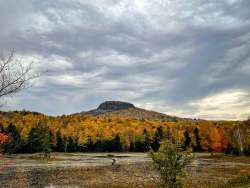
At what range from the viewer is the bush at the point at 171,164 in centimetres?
2614

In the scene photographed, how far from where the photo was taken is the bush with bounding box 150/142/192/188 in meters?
26.1

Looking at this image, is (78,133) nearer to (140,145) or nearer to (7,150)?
(140,145)

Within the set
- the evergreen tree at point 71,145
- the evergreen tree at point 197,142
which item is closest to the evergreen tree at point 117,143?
the evergreen tree at point 71,145

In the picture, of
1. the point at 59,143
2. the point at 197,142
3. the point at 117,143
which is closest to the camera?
the point at 197,142

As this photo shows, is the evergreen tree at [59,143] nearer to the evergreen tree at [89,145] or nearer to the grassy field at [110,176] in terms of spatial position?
the evergreen tree at [89,145]

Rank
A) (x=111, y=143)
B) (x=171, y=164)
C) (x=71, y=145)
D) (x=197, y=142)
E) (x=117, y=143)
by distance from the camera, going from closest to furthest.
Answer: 1. (x=171, y=164)
2. (x=197, y=142)
3. (x=71, y=145)
4. (x=117, y=143)
5. (x=111, y=143)

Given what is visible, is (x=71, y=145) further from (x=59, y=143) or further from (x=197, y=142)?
(x=197, y=142)

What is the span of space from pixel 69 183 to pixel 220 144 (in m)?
121

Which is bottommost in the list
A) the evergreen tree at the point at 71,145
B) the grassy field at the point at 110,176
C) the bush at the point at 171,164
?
the grassy field at the point at 110,176

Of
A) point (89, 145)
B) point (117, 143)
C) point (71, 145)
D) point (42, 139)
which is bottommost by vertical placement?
point (71, 145)

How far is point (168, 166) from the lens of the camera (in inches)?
1035

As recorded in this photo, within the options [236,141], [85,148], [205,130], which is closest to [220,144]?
[205,130]

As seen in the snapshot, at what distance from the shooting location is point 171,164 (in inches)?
1034

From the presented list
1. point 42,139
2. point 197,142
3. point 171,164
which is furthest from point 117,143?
point 171,164
